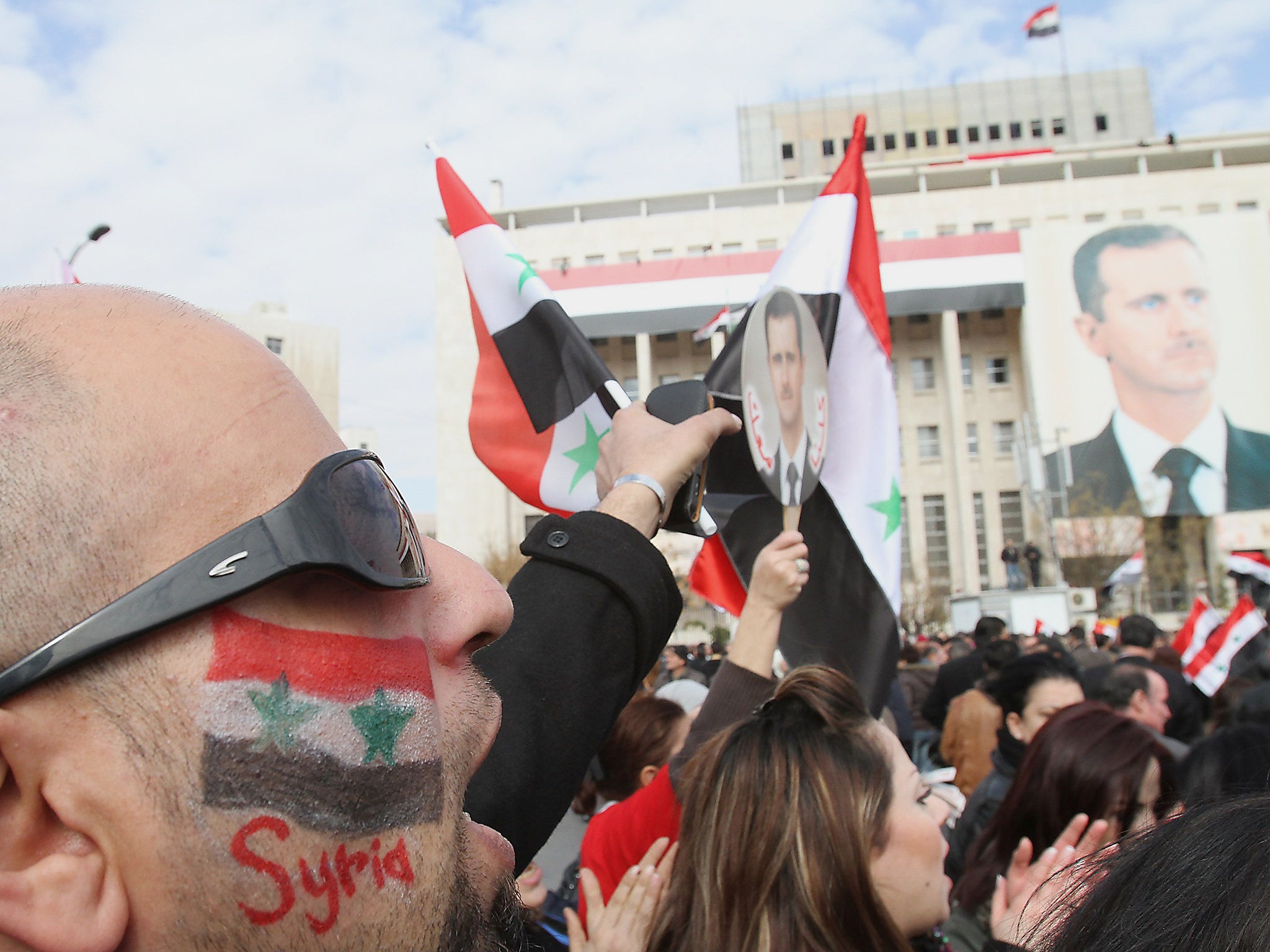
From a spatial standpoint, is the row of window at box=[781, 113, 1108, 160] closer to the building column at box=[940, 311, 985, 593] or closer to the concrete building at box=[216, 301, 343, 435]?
the building column at box=[940, 311, 985, 593]

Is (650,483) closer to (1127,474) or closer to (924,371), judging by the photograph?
(1127,474)

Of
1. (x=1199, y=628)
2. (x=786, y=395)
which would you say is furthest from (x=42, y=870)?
(x=1199, y=628)

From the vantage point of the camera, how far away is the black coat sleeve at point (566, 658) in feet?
4.17

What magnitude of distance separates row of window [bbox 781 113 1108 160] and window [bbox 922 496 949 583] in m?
Answer: 24.1

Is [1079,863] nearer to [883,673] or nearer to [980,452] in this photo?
[883,673]

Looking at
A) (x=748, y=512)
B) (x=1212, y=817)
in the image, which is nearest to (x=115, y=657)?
(x=1212, y=817)

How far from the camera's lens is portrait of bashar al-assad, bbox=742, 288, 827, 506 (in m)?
3.36

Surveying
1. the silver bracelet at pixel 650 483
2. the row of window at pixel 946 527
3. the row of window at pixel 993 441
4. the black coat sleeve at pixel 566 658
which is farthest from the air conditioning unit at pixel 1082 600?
the black coat sleeve at pixel 566 658

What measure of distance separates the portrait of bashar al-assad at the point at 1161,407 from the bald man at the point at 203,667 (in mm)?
37215

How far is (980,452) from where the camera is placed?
139ft

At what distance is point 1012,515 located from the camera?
137 feet

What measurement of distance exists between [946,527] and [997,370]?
7.44 metres

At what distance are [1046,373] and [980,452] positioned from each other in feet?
19.5

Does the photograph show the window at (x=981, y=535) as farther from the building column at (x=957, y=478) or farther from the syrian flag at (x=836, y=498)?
the syrian flag at (x=836, y=498)
